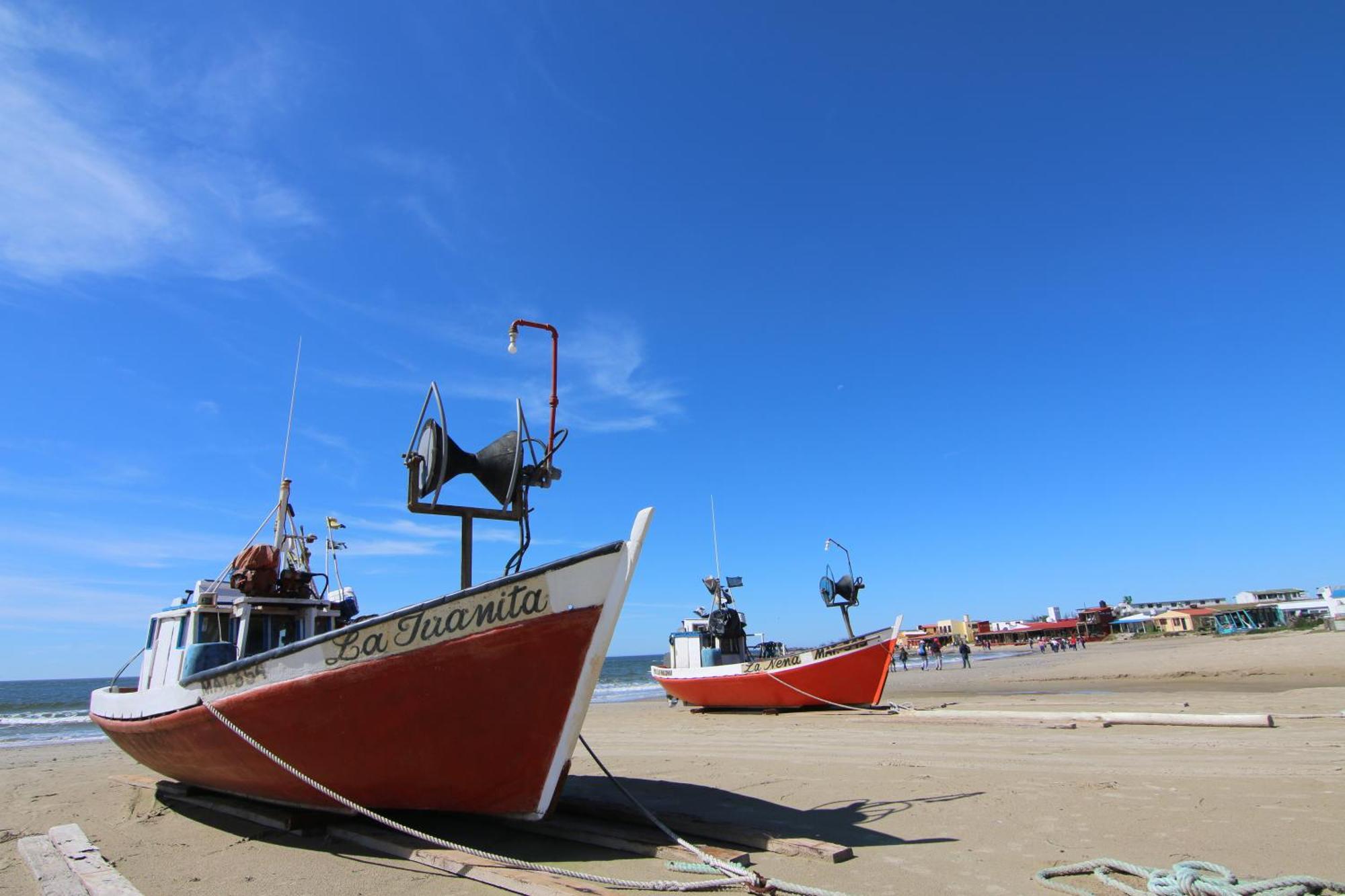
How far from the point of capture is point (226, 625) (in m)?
8.67

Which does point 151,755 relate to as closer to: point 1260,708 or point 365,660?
point 365,660

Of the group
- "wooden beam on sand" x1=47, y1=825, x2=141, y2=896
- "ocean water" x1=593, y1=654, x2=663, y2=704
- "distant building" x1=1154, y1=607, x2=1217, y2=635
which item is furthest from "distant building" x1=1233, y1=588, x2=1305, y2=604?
"wooden beam on sand" x1=47, y1=825, x2=141, y2=896

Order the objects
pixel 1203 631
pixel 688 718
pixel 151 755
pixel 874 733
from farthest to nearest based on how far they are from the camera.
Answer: pixel 1203 631 < pixel 688 718 < pixel 874 733 < pixel 151 755

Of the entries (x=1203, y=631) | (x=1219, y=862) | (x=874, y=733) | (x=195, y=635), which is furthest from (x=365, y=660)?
(x=1203, y=631)

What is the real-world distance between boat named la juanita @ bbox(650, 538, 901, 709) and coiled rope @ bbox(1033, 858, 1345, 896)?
12.9 m

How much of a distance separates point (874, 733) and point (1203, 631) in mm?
80285

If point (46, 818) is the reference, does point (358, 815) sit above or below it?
above

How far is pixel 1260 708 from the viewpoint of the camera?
1442 cm

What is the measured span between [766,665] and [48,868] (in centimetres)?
1608

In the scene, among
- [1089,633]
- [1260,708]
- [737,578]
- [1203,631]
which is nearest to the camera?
[1260,708]

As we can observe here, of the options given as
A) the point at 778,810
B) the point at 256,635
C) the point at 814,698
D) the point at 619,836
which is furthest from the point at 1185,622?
the point at 256,635

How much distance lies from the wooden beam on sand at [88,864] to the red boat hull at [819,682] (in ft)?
49.3

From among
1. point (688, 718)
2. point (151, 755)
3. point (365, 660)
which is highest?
point (365, 660)

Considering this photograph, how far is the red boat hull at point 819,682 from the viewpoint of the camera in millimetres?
18016
